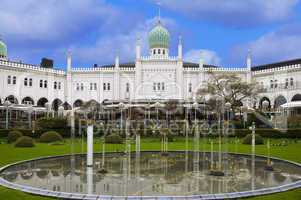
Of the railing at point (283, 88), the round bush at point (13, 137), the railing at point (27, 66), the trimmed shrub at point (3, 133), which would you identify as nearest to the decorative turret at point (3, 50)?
the railing at point (27, 66)

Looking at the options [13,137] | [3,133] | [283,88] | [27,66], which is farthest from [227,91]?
[13,137]

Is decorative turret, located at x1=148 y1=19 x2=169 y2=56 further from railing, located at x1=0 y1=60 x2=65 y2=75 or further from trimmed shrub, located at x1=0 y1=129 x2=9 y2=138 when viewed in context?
trimmed shrub, located at x1=0 y1=129 x2=9 y2=138

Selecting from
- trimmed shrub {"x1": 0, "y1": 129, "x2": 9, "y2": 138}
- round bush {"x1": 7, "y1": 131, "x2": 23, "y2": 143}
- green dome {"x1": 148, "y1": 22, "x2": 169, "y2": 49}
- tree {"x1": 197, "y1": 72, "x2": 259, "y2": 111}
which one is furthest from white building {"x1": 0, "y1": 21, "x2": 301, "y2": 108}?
round bush {"x1": 7, "y1": 131, "x2": 23, "y2": 143}

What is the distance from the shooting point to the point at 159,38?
211 ft

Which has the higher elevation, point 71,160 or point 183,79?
point 183,79

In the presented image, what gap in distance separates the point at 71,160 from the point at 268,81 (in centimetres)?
4794

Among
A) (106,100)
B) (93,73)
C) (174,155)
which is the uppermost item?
(93,73)

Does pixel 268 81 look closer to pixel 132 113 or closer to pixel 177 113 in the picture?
pixel 177 113

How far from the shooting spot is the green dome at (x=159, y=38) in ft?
211

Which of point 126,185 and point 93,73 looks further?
point 93,73

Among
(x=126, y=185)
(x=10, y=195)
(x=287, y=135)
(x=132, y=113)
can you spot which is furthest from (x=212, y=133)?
(x=10, y=195)

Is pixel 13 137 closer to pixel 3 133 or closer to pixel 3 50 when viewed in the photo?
pixel 3 133

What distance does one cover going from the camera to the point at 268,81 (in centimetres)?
6047

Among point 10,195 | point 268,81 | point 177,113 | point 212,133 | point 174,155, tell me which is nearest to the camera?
point 10,195
